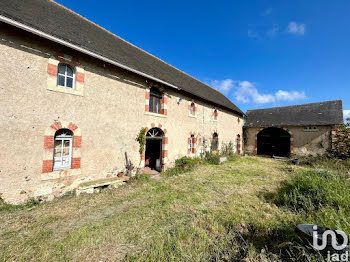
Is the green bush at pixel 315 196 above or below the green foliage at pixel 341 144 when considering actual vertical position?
below

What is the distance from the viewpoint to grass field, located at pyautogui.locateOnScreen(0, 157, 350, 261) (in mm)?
2324

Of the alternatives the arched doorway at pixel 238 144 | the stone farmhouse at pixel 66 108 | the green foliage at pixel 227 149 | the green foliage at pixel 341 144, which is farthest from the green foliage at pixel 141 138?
the green foliage at pixel 341 144

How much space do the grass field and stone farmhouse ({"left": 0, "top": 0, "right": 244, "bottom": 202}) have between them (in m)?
0.94

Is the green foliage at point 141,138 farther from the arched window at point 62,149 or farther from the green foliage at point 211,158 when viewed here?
the green foliage at point 211,158

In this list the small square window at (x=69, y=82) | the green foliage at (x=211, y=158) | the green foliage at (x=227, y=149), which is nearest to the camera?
the small square window at (x=69, y=82)

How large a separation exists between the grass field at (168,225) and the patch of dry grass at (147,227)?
1cm

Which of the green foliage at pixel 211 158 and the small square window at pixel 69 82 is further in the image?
the green foliage at pixel 211 158

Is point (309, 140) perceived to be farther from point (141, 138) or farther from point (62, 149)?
point (62, 149)

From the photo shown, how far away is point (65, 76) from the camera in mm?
4750

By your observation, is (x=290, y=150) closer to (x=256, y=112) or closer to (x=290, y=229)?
(x=256, y=112)

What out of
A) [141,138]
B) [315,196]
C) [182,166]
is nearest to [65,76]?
[141,138]

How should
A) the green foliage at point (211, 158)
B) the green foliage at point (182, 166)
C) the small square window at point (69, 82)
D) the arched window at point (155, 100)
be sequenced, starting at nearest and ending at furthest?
the small square window at point (69, 82)
the arched window at point (155, 100)
the green foliage at point (182, 166)
the green foliage at point (211, 158)

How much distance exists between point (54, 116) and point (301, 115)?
59.9ft

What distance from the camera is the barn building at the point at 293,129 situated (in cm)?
1138
